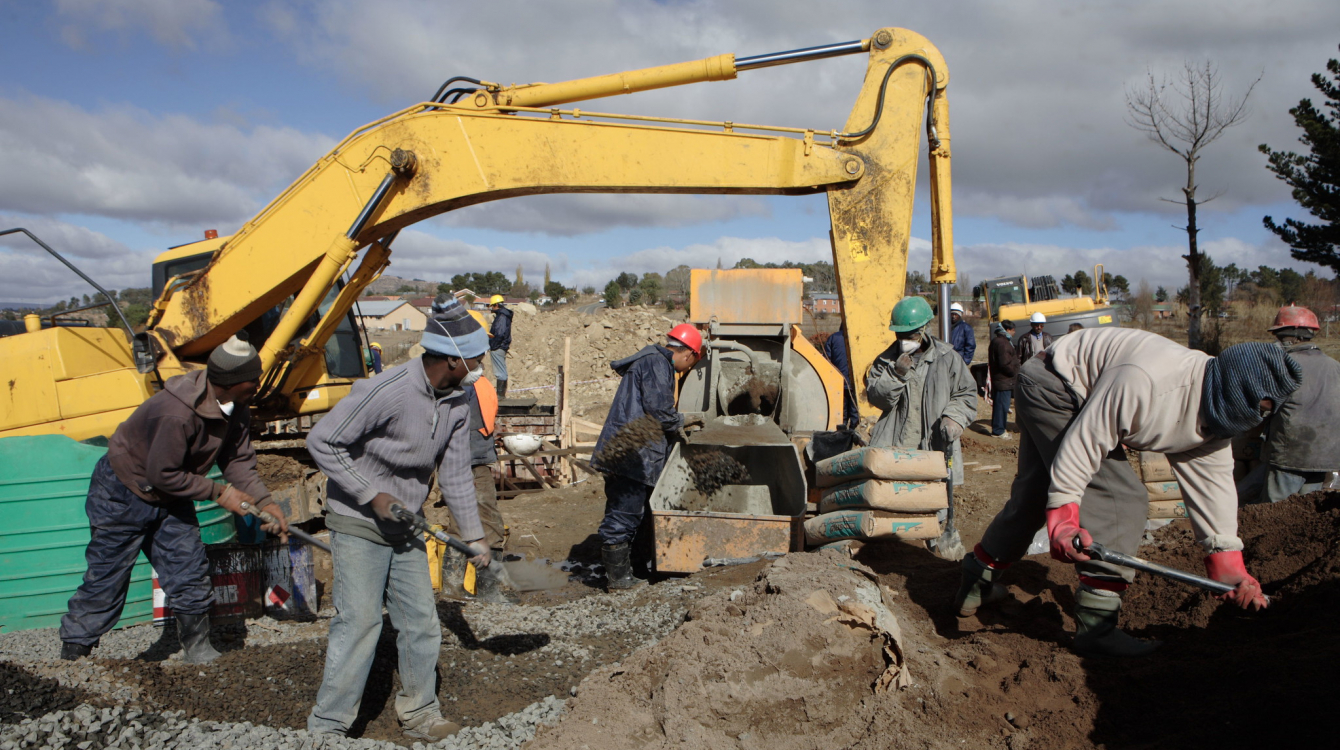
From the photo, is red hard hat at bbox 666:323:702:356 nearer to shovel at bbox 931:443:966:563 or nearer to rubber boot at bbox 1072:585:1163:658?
shovel at bbox 931:443:966:563

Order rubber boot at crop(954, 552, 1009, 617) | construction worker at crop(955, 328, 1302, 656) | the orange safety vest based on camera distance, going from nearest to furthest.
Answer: construction worker at crop(955, 328, 1302, 656)
rubber boot at crop(954, 552, 1009, 617)
the orange safety vest

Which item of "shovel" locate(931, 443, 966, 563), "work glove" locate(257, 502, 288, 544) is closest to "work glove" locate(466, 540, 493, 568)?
"work glove" locate(257, 502, 288, 544)

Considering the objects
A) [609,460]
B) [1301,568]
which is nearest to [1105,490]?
[1301,568]

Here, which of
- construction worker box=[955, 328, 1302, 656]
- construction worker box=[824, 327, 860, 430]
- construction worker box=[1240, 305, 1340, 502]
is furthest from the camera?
construction worker box=[824, 327, 860, 430]

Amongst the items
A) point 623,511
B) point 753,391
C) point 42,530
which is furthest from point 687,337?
point 42,530

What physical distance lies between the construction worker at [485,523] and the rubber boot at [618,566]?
755mm

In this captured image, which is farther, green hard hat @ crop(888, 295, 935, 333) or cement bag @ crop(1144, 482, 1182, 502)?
cement bag @ crop(1144, 482, 1182, 502)

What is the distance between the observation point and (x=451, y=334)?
3117 mm

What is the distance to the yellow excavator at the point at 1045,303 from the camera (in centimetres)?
1333

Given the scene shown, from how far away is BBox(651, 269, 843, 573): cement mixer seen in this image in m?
6.42

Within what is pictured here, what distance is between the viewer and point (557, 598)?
578 cm

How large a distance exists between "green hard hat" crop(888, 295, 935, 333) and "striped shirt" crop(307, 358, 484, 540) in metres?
2.87

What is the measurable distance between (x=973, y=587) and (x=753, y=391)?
430cm

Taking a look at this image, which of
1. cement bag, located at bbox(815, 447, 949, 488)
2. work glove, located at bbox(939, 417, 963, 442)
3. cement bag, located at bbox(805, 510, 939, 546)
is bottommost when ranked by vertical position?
cement bag, located at bbox(805, 510, 939, 546)
